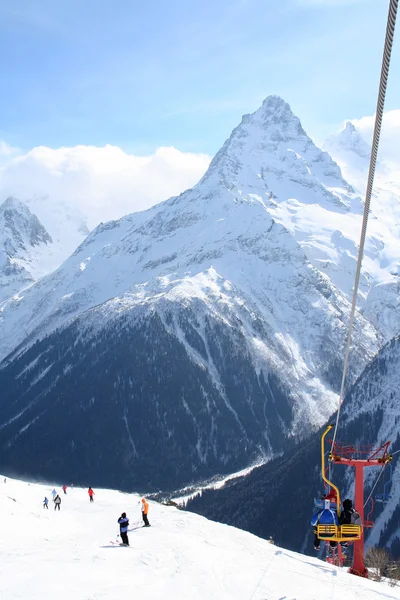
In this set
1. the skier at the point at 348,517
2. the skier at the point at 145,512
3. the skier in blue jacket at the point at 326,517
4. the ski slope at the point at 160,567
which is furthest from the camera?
the skier at the point at 145,512

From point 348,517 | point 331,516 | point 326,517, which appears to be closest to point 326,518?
point 326,517

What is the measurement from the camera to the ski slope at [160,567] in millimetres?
29984

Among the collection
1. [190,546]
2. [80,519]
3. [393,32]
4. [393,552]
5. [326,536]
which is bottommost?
[393,552]

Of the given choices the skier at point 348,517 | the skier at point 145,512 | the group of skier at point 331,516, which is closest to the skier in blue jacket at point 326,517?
the group of skier at point 331,516

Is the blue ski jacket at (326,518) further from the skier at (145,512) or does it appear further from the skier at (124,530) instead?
the skier at (145,512)

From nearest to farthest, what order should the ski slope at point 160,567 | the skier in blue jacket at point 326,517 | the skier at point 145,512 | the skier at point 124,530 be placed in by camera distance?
the ski slope at point 160,567 < the skier in blue jacket at point 326,517 < the skier at point 124,530 < the skier at point 145,512

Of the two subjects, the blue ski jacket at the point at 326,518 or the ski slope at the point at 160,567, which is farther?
the blue ski jacket at the point at 326,518

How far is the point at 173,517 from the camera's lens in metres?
57.3

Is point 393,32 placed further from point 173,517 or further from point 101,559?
point 173,517

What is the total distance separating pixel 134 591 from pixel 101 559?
22.6 feet

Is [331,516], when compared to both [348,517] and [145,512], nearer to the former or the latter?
[348,517]

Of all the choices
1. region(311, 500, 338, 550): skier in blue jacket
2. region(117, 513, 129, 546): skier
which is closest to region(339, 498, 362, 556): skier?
region(311, 500, 338, 550): skier in blue jacket

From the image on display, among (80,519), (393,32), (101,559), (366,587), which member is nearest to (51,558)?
(101,559)

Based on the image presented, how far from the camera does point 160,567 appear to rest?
3547cm
